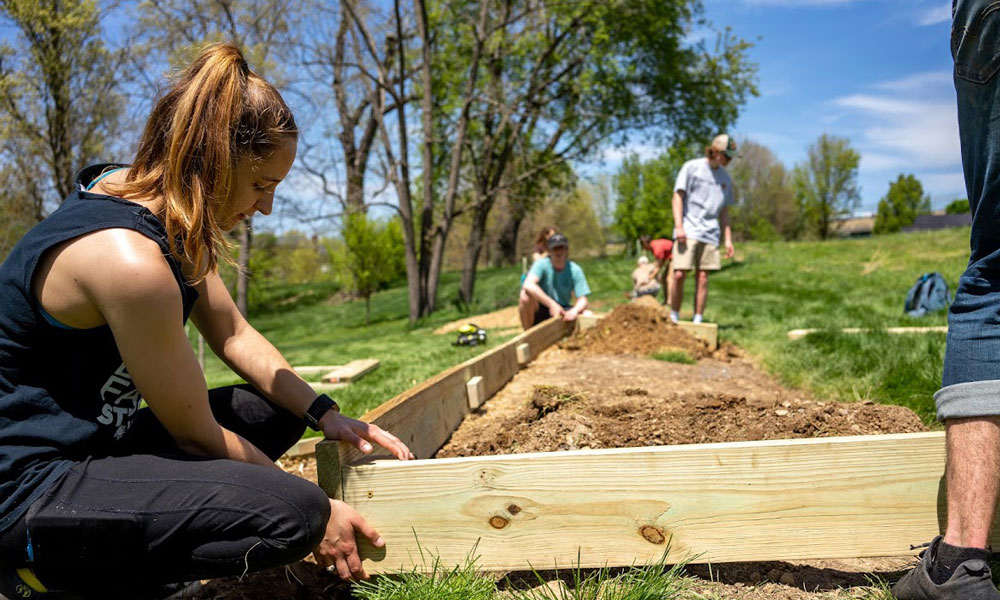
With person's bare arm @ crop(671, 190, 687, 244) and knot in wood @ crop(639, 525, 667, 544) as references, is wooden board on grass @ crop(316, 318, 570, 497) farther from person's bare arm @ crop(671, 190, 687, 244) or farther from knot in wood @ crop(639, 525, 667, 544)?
person's bare arm @ crop(671, 190, 687, 244)

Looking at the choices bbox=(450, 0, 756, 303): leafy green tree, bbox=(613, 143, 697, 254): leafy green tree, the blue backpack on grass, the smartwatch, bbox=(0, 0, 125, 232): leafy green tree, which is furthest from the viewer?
bbox=(613, 143, 697, 254): leafy green tree

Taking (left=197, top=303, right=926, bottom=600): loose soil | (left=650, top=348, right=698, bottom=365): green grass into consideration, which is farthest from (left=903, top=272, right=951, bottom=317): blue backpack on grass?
(left=197, top=303, right=926, bottom=600): loose soil

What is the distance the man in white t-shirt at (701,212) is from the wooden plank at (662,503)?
16.3ft

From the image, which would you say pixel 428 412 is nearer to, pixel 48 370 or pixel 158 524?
pixel 158 524

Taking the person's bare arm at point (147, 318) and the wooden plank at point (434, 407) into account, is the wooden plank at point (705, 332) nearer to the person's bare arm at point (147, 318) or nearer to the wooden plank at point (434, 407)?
the wooden plank at point (434, 407)

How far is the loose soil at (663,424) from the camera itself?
1.92 metres

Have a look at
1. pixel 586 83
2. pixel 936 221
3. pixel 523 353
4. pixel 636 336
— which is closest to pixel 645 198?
pixel 586 83

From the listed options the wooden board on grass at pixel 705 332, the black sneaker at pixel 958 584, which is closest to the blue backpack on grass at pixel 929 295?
the wooden board on grass at pixel 705 332

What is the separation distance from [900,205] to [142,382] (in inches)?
2075

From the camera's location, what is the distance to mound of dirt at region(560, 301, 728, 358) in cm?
579

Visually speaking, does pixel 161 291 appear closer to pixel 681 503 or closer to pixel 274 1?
pixel 681 503

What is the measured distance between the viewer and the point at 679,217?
668cm

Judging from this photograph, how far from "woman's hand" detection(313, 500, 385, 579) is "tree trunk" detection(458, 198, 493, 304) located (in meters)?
14.5

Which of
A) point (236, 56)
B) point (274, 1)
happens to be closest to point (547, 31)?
point (274, 1)
